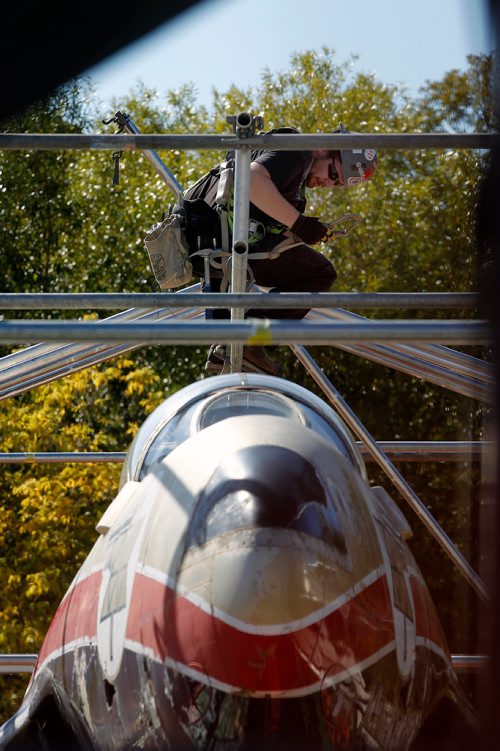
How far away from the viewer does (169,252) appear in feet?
17.8

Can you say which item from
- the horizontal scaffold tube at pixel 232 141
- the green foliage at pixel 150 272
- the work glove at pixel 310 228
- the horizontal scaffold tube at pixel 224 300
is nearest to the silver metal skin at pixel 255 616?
the horizontal scaffold tube at pixel 224 300

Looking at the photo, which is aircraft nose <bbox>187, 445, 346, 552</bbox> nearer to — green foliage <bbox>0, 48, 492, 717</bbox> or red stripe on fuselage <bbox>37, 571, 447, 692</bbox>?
red stripe on fuselage <bbox>37, 571, 447, 692</bbox>

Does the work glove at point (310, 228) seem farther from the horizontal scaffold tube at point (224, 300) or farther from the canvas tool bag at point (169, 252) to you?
the horizontal scaffold tube at point (224, 300)

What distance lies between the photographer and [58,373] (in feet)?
19.6

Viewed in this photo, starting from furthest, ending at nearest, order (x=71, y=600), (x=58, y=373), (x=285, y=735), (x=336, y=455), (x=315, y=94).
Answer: (x=315, y=94) < (x=58, y=373) < (x=71, y=600) < (x=336, y=455) < (x=285, y=735)

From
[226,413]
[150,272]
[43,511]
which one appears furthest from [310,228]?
[150,272]

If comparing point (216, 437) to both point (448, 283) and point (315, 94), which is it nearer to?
point (448, 283)

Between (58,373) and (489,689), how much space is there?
453 cm

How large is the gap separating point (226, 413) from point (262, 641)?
1087 mm

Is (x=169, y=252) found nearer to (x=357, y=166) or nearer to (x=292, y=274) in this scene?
(x=292, y=274)

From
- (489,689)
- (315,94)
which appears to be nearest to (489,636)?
(489,689)

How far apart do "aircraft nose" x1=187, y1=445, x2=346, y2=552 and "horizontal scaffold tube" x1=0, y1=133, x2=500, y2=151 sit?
1.49 m

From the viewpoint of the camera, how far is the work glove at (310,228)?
5.21 metres

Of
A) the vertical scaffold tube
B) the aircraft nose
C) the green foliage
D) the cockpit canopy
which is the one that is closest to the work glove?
the vertical scaffold tube
